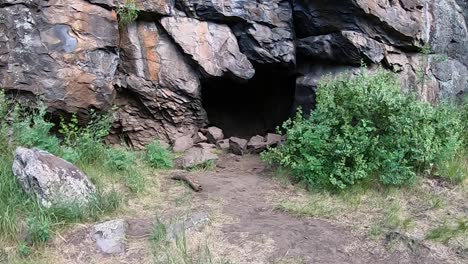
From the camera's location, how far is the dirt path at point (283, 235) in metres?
3.64

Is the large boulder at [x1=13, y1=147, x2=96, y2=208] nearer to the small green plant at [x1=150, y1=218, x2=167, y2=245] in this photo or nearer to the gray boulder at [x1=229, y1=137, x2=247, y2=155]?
the small green plant at [x1=150, y1=218, x2=167, y2=245]

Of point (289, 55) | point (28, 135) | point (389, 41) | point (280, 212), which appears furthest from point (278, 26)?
point (28, 135)

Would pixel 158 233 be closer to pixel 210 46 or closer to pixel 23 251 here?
pixel 23 251

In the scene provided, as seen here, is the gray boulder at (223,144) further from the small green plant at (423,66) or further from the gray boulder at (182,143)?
the small green plant at (423,66)

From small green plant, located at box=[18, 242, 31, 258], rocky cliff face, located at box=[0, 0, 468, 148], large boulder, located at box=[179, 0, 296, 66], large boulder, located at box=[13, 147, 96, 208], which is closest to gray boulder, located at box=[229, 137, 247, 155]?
rocky cliff face, located at box=[0, 0, 468, 148]

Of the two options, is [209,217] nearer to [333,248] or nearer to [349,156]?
[333,248]

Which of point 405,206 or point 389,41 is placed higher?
point 389,41

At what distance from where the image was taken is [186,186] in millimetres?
4996

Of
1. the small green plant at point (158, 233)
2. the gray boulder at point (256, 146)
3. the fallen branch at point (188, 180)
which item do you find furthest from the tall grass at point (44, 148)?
the gray boulder at point (256, 146)

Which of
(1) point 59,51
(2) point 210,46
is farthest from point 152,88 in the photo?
(1) point 59,51

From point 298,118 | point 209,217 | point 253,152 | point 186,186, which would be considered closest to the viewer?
point 209,217

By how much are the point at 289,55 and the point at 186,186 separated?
265 centimetres

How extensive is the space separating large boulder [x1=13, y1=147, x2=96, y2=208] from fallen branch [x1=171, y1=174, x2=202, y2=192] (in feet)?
3.43

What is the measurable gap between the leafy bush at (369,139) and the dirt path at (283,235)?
478mm
